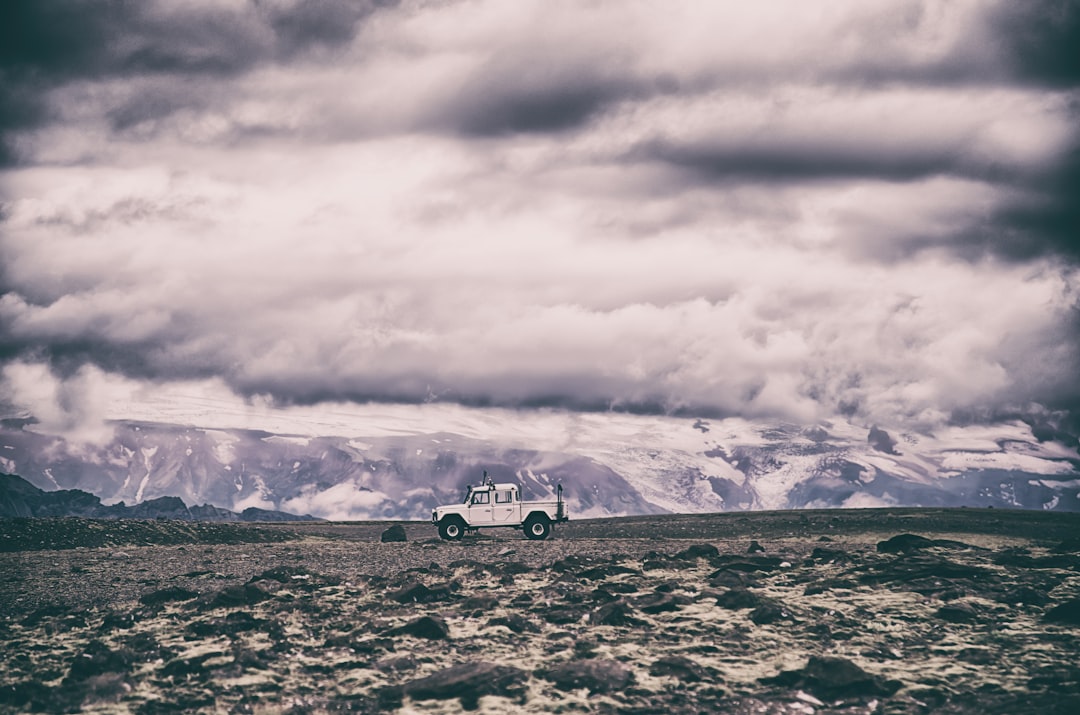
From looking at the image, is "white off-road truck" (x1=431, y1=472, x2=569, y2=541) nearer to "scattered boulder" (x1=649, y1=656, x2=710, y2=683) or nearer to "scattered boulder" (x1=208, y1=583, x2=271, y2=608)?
"scattered boulder" (x1=208, y1=583, x2=271, y2=608)

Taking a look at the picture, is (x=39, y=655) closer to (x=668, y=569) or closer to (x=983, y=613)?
(x=668, y=569)

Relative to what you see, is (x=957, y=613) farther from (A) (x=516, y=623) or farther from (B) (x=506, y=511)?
(B) (x=506, y=511)

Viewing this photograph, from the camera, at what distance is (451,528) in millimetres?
49438

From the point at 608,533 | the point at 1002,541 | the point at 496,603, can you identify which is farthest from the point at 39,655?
the point at 1002,541

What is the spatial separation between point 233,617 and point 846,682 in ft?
54.3

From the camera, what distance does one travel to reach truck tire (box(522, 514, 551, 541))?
4928 centimetres

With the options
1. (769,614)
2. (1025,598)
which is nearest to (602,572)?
(769,614)

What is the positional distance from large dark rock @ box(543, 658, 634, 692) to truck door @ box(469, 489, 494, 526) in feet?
86.2

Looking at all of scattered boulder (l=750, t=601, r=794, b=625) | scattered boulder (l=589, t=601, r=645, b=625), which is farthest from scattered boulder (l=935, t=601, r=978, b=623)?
scattered boulder (l=589, t=601, r=645, b=625)

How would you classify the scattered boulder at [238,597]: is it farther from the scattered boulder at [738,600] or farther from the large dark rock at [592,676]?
the scattered boulder at [738,600]

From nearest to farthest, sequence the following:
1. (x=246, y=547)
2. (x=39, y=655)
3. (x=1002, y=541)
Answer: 1. (x=39, y=655)
2. (x=1002, y=541)
3. (x=246, y=547)

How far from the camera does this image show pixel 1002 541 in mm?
43844

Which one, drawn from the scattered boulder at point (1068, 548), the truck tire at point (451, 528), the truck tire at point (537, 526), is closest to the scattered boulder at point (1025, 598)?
the scattered boulder at point (1068, 548)

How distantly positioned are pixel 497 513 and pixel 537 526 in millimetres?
2149
